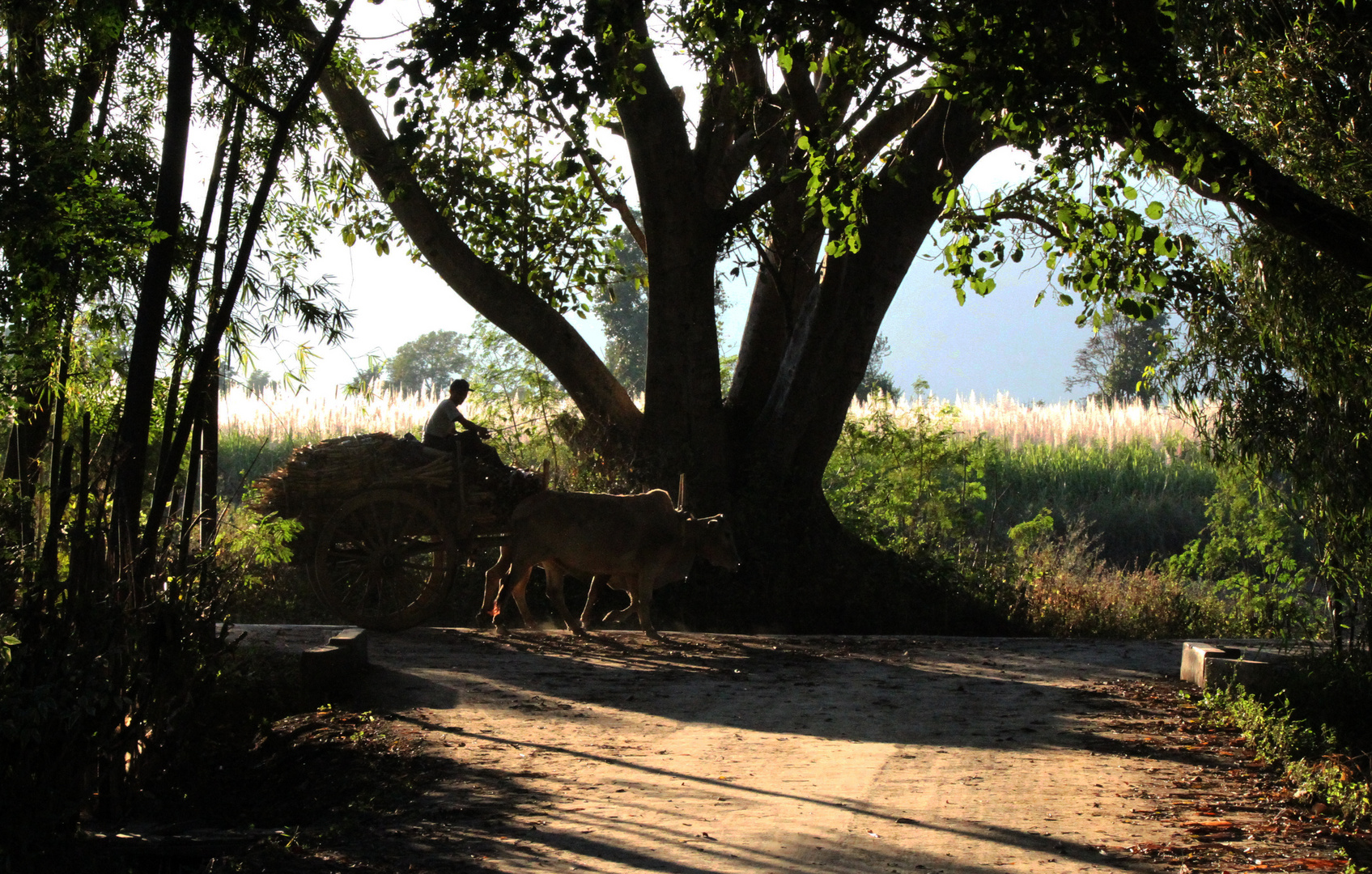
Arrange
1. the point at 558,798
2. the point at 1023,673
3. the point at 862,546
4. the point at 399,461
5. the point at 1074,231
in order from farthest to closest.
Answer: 1. the point at 862,546
2. the point at 399,461
3. the point at 1023,673
4. the point at 1074,231
5. the point at 558,798

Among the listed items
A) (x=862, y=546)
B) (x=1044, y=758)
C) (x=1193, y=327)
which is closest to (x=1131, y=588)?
(x=862, y=546)

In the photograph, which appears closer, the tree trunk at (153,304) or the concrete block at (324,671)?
the tree trunk at (153,304)

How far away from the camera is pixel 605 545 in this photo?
1091 centimetres

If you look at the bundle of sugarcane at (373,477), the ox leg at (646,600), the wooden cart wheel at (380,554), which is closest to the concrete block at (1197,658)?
the ox leg at (646,600)

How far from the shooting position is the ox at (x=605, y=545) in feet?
35.8

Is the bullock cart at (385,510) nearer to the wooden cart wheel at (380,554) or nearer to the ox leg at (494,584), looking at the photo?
the wooden cart wheel at (380,554)

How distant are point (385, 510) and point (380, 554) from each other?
40cm

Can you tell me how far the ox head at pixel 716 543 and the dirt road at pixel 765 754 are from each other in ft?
2.41

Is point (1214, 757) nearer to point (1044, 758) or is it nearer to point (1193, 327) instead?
point (1044, 758)

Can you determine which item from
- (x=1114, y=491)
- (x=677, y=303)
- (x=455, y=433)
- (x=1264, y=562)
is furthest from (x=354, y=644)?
(x=1114, y=491)

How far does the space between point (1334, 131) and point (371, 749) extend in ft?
20.4

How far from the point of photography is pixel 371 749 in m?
6.66

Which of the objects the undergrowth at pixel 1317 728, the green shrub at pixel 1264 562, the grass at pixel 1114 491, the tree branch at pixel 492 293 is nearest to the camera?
the undergrowth at pixel 1317 728

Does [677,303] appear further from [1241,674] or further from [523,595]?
[1241,674]
